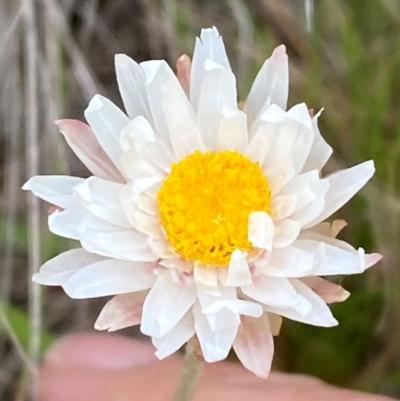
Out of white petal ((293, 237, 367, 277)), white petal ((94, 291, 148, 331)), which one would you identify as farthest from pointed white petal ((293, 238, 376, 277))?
white petal ((94, 291, 148, 331))

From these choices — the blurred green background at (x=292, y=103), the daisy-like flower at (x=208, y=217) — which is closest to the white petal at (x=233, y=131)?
the daisy-like flower at (x=208, y=217)

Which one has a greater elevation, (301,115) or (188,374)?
(301,115)

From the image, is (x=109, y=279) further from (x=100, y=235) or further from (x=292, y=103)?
(x=292, y=103)

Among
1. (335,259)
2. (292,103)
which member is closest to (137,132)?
(335,259)

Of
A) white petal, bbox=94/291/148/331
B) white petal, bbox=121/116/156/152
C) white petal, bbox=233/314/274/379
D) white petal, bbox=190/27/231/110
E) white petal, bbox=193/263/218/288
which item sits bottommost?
white petal, bbox=233/314/274/379

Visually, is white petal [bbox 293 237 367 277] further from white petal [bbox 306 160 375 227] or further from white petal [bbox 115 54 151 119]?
white petal [bbox 115 54 151 119]
